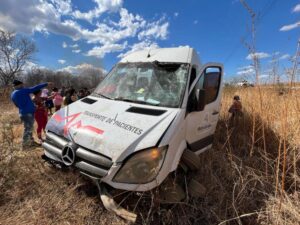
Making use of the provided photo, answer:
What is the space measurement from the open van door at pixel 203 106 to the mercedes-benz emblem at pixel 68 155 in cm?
158

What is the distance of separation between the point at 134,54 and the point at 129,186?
2.83m

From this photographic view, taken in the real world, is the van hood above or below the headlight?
above

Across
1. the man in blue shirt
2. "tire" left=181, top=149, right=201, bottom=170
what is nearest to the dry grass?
"tire" left=181, top=149, right=201, bottom=170

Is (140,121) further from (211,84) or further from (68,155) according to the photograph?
(211,84)

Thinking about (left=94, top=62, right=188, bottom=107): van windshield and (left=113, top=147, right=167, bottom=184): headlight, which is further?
(left=94, top=62, right=188, bottom=107): van windshield

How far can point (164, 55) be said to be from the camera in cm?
387

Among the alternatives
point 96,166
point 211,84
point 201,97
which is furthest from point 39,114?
point 201,97

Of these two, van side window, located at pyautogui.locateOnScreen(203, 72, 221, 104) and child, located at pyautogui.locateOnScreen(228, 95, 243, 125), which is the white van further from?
child, located at pyautogui.locateOnScreen(228, 95, 243, 125)

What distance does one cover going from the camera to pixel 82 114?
3084 millimetres

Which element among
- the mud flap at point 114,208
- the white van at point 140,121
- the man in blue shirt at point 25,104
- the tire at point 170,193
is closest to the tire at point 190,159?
the white van at point 140,121

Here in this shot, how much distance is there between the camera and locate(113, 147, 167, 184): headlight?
7.53 ft

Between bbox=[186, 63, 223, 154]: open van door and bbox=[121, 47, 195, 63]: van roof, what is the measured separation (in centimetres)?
36

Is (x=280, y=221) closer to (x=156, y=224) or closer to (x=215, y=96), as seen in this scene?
(x=156, y=224)

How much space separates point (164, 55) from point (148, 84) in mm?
745
